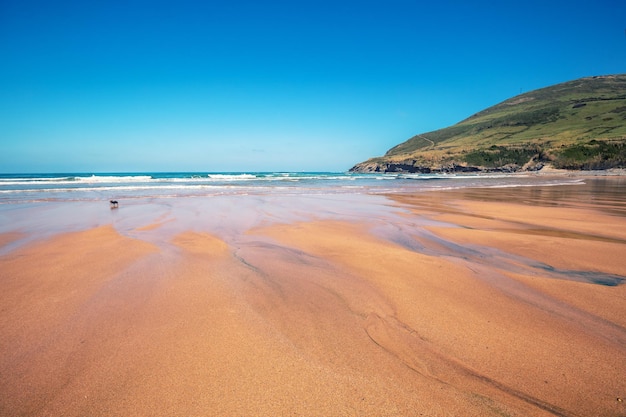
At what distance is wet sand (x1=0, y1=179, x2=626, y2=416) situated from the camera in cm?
211

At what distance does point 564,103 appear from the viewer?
5133 inches

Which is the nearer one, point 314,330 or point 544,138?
point 314,330

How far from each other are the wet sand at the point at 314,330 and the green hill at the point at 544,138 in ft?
261

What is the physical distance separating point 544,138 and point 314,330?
382 ft

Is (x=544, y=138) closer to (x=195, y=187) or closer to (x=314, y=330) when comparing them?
(x=195, y=187)

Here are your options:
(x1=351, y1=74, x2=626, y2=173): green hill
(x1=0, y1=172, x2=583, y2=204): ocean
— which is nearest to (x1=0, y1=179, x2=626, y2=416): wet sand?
(x1=0, y1=172, x2=583, y2=204): ocean

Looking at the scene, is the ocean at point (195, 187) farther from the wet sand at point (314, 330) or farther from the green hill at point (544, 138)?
the green hill at point (544, 138)

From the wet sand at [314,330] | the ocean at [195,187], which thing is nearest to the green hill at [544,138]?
the ocean at [195,187]

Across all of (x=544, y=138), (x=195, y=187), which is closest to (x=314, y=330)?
(x=195, y=187)

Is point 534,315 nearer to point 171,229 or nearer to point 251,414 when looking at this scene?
point 251,414

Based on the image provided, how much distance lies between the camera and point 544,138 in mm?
92562

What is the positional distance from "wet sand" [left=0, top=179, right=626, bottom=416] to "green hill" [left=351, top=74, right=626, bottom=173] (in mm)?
79584

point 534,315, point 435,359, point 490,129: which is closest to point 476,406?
point 435,359

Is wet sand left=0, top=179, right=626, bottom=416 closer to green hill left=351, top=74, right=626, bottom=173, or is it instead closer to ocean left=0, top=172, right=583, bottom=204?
ocean left=0, top=172, right=583, bottom=204
